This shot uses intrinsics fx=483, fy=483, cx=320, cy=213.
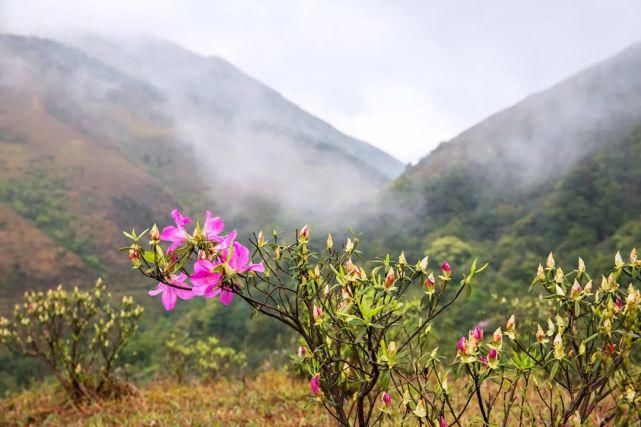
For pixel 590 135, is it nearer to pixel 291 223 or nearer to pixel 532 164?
pixel 532 164

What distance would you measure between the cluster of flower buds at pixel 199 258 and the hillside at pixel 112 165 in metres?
41.4

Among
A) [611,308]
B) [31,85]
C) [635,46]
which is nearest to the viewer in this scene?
[611,308]

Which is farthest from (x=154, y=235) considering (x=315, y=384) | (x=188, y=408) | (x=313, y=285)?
(x=188, y=408)

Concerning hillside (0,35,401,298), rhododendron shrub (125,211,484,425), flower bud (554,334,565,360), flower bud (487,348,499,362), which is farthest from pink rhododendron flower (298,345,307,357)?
hillside (0,35,401,298)

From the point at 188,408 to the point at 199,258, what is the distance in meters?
2.82

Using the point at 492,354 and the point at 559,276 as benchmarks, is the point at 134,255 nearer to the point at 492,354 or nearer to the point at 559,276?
the point at 492,354

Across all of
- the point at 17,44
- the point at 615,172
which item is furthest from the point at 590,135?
the point at 17,44

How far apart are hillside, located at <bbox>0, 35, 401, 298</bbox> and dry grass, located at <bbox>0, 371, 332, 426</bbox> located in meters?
37.9

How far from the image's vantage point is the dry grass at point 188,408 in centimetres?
316

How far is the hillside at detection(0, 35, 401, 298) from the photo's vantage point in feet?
155

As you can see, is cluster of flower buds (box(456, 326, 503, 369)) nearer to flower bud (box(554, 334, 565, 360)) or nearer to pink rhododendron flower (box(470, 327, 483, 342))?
pink rhododendron flower (box(470, 327, 483, 342))

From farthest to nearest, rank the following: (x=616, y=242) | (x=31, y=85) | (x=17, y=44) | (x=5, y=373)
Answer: (x=17, y=44), (x=31, y=85), (x=616, y=242), (x=5, y=373)

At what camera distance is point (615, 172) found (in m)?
30.9

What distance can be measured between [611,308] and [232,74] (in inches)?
7423
